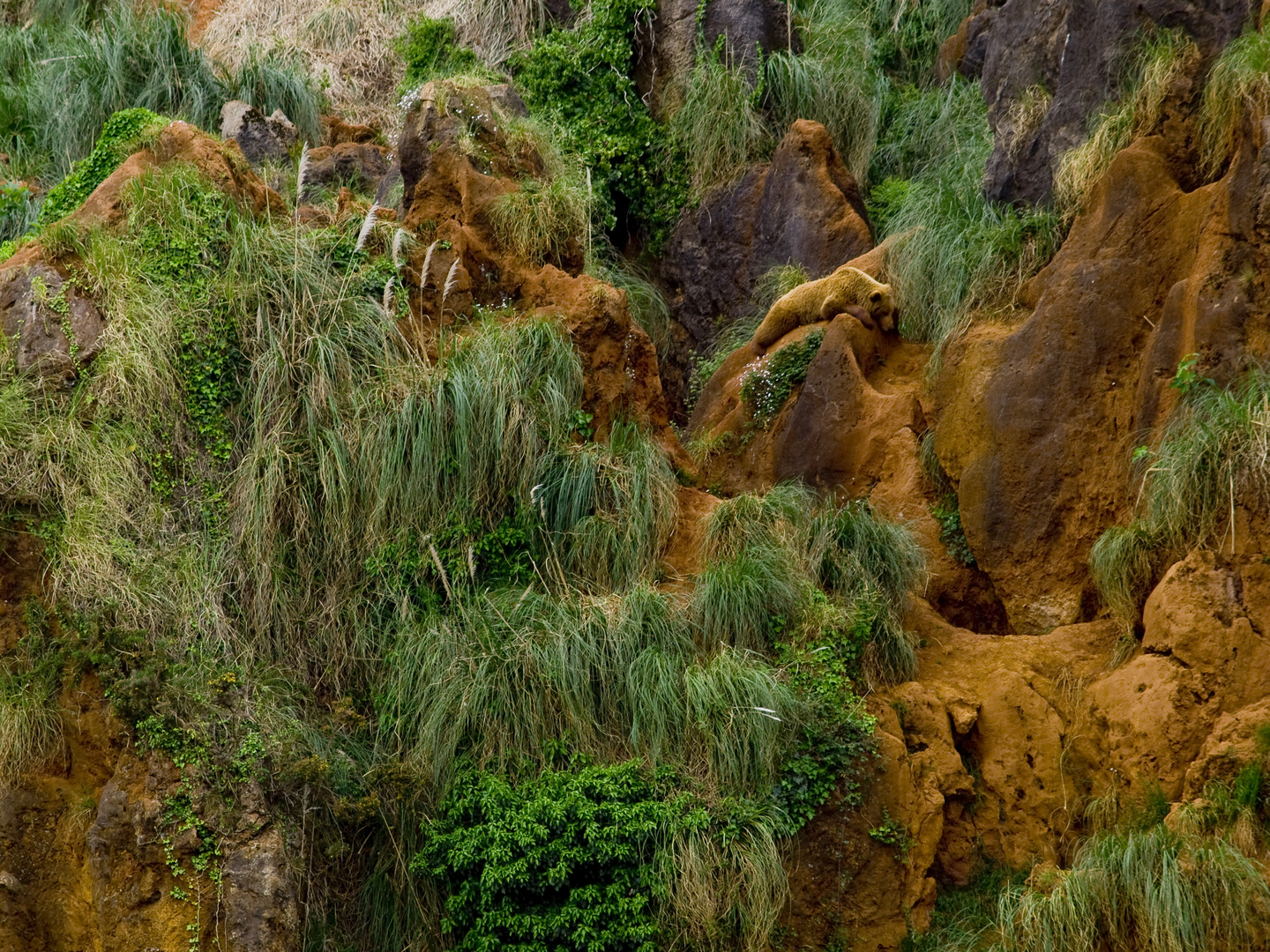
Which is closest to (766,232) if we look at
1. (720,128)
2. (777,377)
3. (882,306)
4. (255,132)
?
(720,128)

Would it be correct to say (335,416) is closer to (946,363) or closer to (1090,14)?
(946,363)

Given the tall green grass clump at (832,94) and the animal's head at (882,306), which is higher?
the tall green grass clump at (832,94)

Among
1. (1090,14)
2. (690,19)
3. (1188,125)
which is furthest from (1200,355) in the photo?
(690,19)

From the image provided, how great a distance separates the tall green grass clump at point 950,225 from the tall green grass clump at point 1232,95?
110cm

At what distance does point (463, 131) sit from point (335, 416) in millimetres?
2961

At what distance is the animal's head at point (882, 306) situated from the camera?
31.8 ft

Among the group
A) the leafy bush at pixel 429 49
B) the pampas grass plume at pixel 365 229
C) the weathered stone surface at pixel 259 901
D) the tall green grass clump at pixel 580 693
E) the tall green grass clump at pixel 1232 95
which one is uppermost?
the tall green grass clump at pixel 1232 95

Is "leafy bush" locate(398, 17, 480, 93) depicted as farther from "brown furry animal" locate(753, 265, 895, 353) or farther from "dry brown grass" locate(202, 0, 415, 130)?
"brown furry animal" locate(753, 265, 895, 353)

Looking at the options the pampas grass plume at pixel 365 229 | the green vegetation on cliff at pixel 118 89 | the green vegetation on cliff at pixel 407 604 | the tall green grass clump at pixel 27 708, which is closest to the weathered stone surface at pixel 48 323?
Result: the green vegetation on cliff at pixel 407 604

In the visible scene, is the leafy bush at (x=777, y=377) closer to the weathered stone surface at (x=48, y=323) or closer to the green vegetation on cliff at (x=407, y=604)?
the green vegetation on cliff at (x=407, y=604)

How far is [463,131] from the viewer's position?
10.1 meters

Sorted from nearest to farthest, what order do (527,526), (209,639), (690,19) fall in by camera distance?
(209,639) → (527,526) → (690,19)

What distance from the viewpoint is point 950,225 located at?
9617mm

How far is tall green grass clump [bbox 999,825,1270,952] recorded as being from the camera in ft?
18.3
